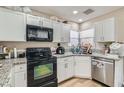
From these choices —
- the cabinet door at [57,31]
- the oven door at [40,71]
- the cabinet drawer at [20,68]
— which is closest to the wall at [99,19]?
the cabinet door at [57,31]

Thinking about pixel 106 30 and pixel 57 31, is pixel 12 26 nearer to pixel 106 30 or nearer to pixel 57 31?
pixel 57 31

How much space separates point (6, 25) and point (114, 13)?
315 cm

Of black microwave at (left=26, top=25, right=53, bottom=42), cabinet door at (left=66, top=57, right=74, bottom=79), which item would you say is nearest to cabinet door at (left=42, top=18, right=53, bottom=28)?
black microwave at (left=26, top=25, right=53, bottom=42)

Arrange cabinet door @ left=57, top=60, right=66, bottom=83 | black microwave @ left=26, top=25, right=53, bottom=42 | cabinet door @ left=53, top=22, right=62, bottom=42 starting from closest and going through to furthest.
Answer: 1. black microwave @ left=26, top=25, right=53, bottom=42
2. cabinet door @ left=57, top=60, right=66, bottom=83
3. cabinet door @ left=53, top=22, right=62, bottom=42

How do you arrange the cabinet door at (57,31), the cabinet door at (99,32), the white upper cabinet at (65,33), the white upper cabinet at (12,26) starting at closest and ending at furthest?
the white upper cabinet at (12,26) → the cabinet door at (57,31) → the cabinet door at (99,32) → the white upper cabinet at (65,33)

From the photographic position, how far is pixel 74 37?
16.0 ft

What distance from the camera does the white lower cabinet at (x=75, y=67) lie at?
11.2 ft

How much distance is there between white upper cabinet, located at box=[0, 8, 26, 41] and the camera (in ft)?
7.80

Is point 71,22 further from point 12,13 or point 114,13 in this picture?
point 12,13

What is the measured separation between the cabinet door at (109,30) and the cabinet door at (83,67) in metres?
0.93

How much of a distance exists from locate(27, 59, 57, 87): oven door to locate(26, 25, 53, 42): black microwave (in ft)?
2.24

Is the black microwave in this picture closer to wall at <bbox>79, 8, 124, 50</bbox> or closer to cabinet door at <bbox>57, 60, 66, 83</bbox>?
cabinet door at <bbox>57, 60, 66, 83</bbox>

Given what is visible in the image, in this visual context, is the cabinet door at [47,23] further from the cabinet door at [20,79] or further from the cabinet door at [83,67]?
the cabinet door at [20,79]
